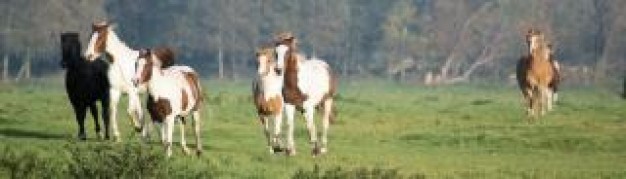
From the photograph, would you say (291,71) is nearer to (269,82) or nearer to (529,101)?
(269,82)

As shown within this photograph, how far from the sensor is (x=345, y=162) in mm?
27078

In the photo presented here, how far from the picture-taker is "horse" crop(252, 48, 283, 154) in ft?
89.0

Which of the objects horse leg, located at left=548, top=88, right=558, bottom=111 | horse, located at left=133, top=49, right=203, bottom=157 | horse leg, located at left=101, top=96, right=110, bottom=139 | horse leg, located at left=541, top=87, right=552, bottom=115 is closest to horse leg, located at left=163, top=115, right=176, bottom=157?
horse, located at left=133, top=49, right=203, bottom=157

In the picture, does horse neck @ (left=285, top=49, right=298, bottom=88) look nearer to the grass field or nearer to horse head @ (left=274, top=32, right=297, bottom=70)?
horse head @ (left=274, top=32, right=297, bottom=70)

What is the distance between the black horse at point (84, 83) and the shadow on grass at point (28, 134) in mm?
872

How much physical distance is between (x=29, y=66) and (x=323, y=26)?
80.8ft

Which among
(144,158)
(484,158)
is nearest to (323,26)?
(484,158)

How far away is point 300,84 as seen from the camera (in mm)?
28109

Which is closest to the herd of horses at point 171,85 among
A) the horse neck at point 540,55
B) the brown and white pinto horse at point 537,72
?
the brown and white pinto horse at point 537,72

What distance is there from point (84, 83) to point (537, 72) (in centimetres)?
1717

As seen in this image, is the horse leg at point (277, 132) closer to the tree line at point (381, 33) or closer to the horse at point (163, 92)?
the horse at point (163, 92)

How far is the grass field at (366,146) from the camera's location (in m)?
22.6

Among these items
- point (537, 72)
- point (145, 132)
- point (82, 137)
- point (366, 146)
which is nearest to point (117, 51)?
point (145, 132)

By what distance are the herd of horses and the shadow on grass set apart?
2.99 ft
